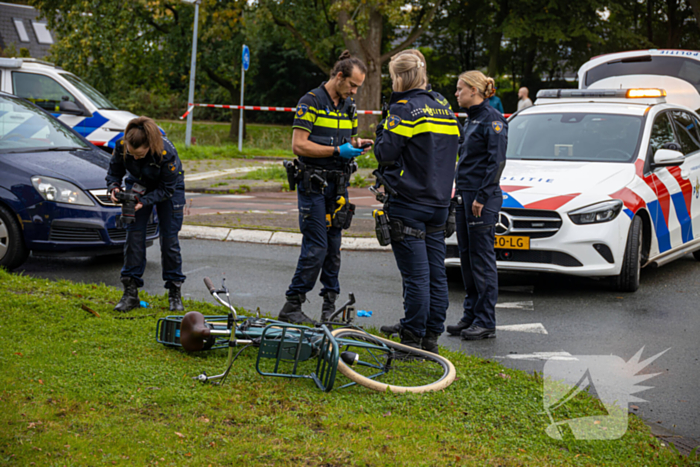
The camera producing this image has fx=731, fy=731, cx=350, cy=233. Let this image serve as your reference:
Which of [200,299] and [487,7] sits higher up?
[487,7]

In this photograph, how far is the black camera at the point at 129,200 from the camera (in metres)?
5.50

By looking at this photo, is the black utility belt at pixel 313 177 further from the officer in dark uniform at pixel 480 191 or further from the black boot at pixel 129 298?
the black boot at pixel 129 298

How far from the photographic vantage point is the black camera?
5496 millimetres

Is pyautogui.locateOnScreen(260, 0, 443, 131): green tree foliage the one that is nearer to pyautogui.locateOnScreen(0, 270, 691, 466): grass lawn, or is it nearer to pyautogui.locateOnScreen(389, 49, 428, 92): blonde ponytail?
pyautogui.locateOnScreen(389, 49, 428, 92): blonde ponytail

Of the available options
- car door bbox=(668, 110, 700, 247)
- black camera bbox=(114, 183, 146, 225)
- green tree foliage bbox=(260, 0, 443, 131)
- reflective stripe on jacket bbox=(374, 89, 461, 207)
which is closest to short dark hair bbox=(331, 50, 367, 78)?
reflective stripe on jacket bbox=(374, 89, 461, 207)

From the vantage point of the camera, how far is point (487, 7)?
31.4m

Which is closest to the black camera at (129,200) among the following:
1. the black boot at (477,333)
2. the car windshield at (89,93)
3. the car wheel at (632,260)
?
the black boot at (477,333)

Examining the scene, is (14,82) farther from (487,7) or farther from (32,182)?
(487,7)

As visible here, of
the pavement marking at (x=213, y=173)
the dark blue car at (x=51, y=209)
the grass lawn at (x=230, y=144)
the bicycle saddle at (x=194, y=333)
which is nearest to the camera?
the bicycle saddle at (x=194, y=333)

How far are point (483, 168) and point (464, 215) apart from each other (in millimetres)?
406

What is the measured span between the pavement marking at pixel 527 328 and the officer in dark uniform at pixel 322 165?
149 cm

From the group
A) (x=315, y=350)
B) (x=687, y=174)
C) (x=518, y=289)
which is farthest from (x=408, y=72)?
(x=687, y=174)

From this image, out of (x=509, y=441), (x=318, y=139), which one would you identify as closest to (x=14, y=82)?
(x=318, y=139)

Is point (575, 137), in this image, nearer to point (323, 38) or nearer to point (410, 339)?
point (410, 339)
